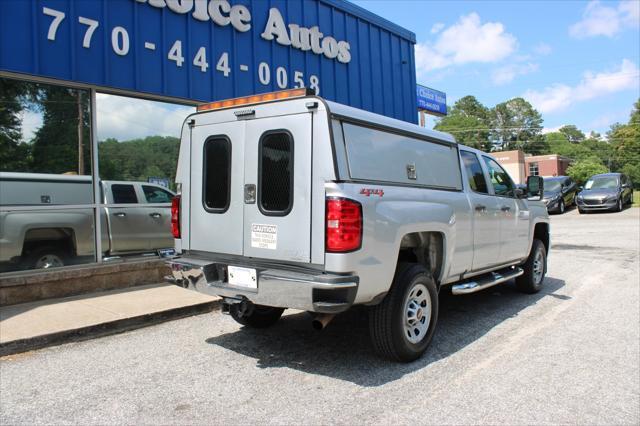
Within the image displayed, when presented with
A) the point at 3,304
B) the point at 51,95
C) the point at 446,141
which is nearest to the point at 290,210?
the point at 446,141

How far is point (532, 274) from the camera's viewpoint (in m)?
6.91

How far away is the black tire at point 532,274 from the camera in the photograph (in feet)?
22.6

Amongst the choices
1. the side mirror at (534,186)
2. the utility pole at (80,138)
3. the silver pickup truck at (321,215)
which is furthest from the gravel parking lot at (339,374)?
the utility pole at (80,138)

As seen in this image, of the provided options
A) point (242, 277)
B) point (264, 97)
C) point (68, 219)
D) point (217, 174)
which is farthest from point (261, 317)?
point (68, 219)

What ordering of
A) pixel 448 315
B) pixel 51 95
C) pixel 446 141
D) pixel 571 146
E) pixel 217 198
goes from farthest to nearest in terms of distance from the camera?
pixel 571 146 → pixel 51 95 → pixel 448 315 → pixel 446 141 → pixel 217 198

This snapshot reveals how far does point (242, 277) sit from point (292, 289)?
0.57 metres

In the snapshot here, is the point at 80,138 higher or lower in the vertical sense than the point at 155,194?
higher

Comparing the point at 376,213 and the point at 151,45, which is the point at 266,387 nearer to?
the point at 376,213

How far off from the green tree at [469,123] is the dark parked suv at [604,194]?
3240 inches

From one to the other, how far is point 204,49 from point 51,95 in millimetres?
2630

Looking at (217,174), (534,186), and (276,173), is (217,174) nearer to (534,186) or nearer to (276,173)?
(276,173)

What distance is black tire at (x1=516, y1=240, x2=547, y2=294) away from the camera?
690 cm

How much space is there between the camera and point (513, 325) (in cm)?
546

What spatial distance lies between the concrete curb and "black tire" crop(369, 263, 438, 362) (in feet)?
9.22
